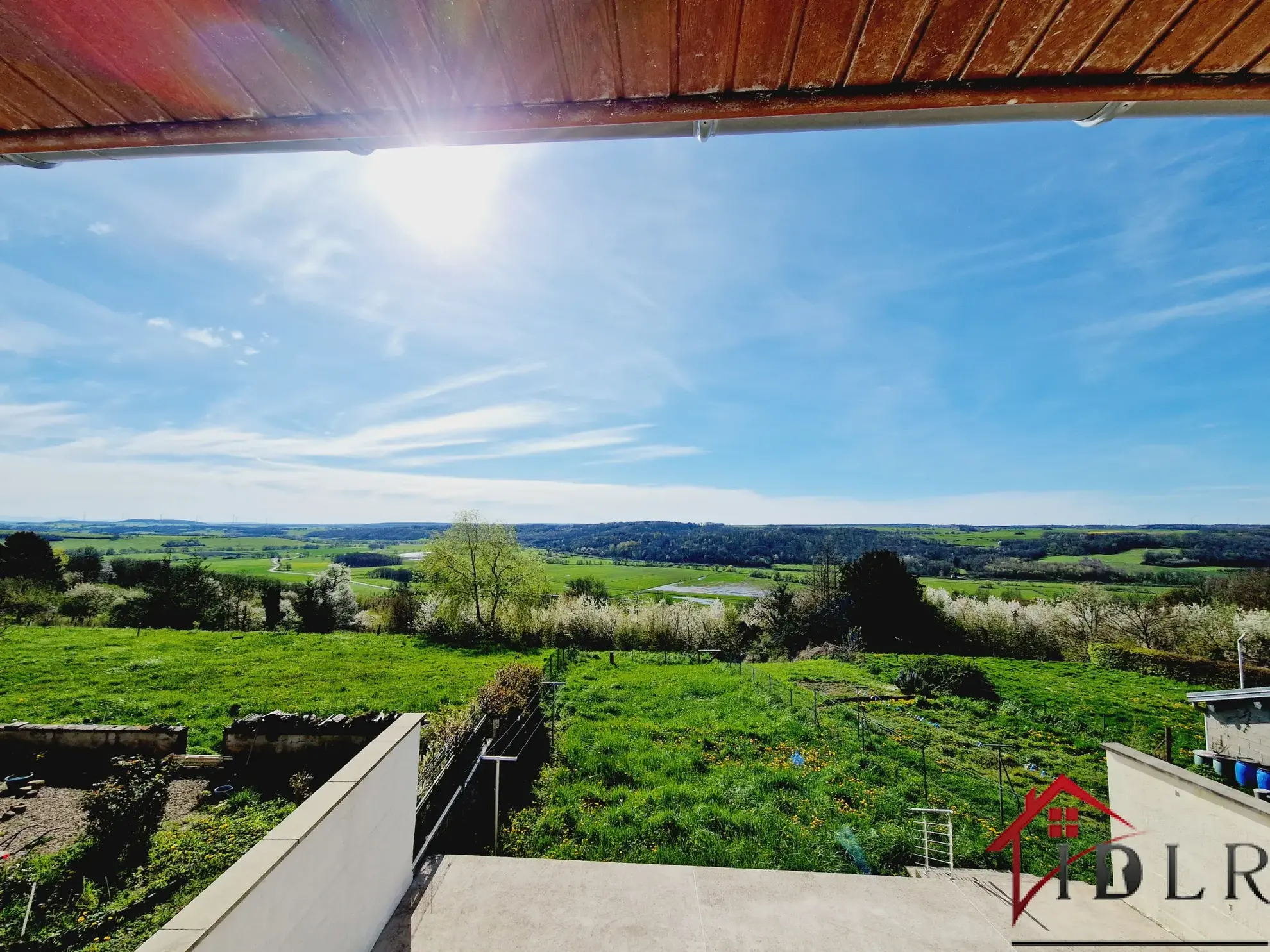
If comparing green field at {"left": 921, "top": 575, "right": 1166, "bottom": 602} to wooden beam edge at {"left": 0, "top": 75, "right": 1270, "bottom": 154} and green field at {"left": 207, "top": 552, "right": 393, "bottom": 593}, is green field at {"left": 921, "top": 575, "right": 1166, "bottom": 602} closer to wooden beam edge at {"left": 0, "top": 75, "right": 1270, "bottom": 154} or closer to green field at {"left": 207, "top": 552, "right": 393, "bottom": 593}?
wooden beam edge at {"left": 0, "top": 75, "right": 1270, "bottom": 154}

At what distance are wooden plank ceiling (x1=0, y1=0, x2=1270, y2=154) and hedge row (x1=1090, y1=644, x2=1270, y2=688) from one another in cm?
2755

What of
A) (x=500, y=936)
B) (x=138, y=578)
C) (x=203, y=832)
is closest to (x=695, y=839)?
(x=500, y=936)

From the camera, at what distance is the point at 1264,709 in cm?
1092

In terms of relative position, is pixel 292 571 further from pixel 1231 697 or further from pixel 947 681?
pixel 1231 697

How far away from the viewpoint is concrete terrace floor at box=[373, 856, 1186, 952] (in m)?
3.76

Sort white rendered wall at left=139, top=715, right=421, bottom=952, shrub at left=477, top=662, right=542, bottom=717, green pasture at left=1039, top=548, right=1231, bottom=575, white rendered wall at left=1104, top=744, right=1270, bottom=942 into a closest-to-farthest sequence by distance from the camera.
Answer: white rendered wall at left=139, top=715, right=421, bottom=952 → white rendered wall at left=1104, top=744, right=1270, bottom=942 → shrub at left=477, top=662, right=542, bottom=717 → green pasture at left=1039, top=548, right=1231, bottom=575

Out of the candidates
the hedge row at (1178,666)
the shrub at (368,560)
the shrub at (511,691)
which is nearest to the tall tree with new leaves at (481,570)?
the shrub at (511,691)

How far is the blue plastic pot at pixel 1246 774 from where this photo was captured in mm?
10172

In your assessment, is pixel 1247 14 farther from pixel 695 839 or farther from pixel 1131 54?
pixel 695 839

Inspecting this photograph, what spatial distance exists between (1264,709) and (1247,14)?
17549mm

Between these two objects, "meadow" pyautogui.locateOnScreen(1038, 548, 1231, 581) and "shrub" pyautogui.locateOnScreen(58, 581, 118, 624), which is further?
"meadow" pyautogui.locateOnScreen(1038, 548, 1231, 581)

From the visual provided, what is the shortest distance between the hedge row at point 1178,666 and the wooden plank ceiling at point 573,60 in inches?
1085

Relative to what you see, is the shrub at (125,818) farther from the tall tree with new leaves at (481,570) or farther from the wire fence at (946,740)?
the tall tree with new leaves at (481,570)

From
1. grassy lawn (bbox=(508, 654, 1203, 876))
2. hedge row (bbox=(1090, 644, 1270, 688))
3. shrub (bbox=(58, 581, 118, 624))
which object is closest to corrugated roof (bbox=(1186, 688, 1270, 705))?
grassy lawn (bbox=(508, 654, 1203, 876))
